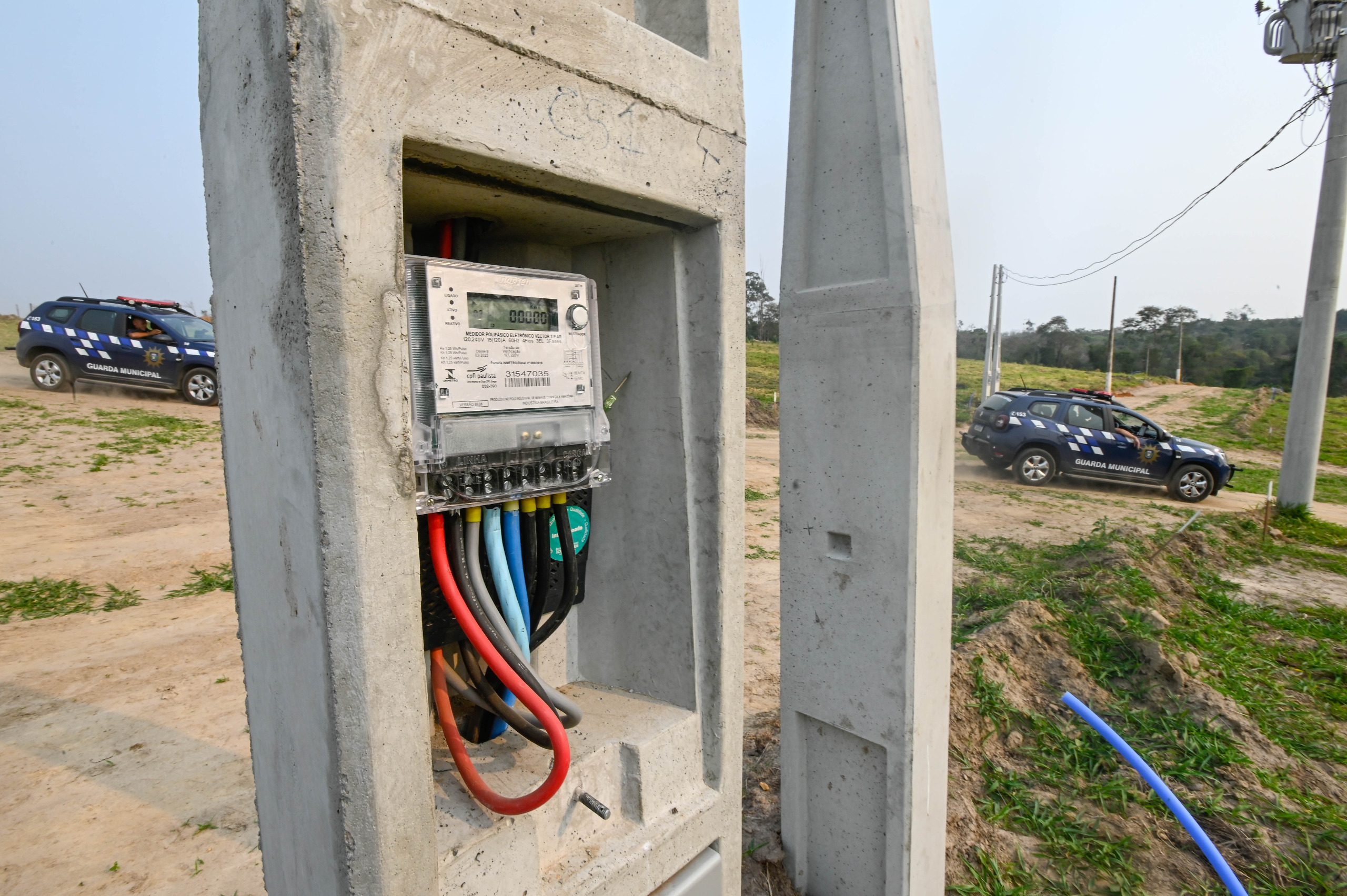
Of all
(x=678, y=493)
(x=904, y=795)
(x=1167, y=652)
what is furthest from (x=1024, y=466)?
(x=678, y=493)

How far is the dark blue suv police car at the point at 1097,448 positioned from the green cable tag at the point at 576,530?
11.2m

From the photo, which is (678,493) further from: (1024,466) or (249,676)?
(1024,466)

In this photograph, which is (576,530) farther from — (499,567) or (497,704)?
(497,704)

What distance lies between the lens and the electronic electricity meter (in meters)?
1.34

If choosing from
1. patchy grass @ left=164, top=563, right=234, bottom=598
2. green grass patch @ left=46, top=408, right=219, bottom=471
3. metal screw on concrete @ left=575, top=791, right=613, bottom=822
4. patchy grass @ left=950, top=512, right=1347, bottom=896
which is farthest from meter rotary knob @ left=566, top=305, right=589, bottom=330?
green grass patch @ left=46, top=408, right=219, bottom=471

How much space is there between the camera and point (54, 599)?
17.9 ft

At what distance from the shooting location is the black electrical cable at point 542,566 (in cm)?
164

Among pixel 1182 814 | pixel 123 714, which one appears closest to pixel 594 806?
pixel 1182 814

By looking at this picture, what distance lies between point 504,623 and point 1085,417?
1223 cm

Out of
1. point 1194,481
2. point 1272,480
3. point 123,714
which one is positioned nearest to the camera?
point 123,714

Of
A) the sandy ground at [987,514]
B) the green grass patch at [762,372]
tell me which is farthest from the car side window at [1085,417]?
the green grass patch at [762,372]

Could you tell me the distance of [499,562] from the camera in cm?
154

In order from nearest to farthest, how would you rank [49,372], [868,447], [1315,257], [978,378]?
[868,447] → [1315,257] → [49,372] → [978,378]

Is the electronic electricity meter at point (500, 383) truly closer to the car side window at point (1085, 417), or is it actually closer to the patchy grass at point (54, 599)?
the patchy grass at point (54, 599)
